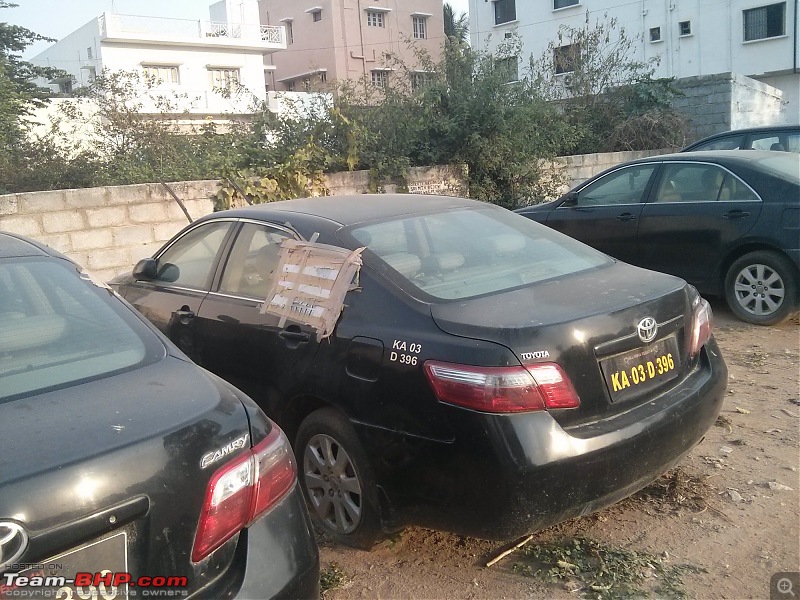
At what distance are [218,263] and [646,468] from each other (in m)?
2.60

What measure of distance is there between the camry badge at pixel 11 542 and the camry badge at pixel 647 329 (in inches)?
94.4

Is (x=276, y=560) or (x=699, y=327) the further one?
(x=699, y=327)

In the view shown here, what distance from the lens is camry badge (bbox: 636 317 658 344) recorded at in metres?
3.11

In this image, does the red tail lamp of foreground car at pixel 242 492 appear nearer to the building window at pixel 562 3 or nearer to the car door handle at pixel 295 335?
the car door handle at pixel 295 335

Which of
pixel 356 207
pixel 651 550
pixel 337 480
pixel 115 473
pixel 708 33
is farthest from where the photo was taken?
pixel 708 33

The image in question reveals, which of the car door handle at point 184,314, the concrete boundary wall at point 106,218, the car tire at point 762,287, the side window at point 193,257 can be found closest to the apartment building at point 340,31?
the concrete boundary wall at point 106,218

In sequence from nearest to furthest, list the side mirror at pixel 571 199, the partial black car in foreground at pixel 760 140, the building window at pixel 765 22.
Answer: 1. the side mirror at pixel 571 199
2. the partial black car in foreground at pixel 760 140
3. the building window at pixel 765 22

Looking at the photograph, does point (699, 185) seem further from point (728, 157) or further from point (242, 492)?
point (242, 492)

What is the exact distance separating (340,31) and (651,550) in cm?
4544

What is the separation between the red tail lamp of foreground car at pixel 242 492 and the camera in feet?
6.49

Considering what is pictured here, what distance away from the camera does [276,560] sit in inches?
84.0

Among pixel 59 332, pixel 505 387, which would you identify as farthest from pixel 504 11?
pixel 59 332

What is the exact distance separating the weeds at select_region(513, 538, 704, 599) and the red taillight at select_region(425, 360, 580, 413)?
2.45 ft

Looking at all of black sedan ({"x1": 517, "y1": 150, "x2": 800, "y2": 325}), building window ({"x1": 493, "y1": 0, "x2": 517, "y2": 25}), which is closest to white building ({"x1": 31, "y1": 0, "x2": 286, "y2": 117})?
building window ({"x1": 493, "y1": 0, "x2": 517, "y2": 25})
